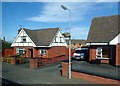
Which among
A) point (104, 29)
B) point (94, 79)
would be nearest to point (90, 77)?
point (94, 79)

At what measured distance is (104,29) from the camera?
23375mm

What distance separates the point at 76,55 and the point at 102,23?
7.41 metres

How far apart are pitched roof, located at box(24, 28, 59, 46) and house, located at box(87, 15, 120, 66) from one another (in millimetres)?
11119

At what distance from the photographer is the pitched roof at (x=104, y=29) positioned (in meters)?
21.8

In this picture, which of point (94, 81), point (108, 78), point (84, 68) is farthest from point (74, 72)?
point (108, 78)

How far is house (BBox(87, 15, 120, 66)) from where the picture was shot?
20.7 meters

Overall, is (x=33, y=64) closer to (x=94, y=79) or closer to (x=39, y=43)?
(x=94, y=79)

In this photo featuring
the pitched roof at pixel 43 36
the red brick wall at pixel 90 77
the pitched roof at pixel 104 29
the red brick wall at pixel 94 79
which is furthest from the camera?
the pitched roof at pixel 43 36

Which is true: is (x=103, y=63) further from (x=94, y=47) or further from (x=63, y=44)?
(x=63, y=44)

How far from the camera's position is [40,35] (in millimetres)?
36750

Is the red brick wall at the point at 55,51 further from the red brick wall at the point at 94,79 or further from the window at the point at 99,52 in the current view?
the red brick wall at the point at 94,79

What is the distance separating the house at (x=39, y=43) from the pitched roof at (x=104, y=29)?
10.7 metres

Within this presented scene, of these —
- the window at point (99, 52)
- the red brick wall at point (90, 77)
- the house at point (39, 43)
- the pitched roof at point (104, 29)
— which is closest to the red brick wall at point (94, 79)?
the red brick wall at point (90, 77)

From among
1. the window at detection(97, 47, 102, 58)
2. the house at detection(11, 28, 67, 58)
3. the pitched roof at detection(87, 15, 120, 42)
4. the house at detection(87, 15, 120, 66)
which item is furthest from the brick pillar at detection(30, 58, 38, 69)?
the house at detection(11, 28, 67, 58)
